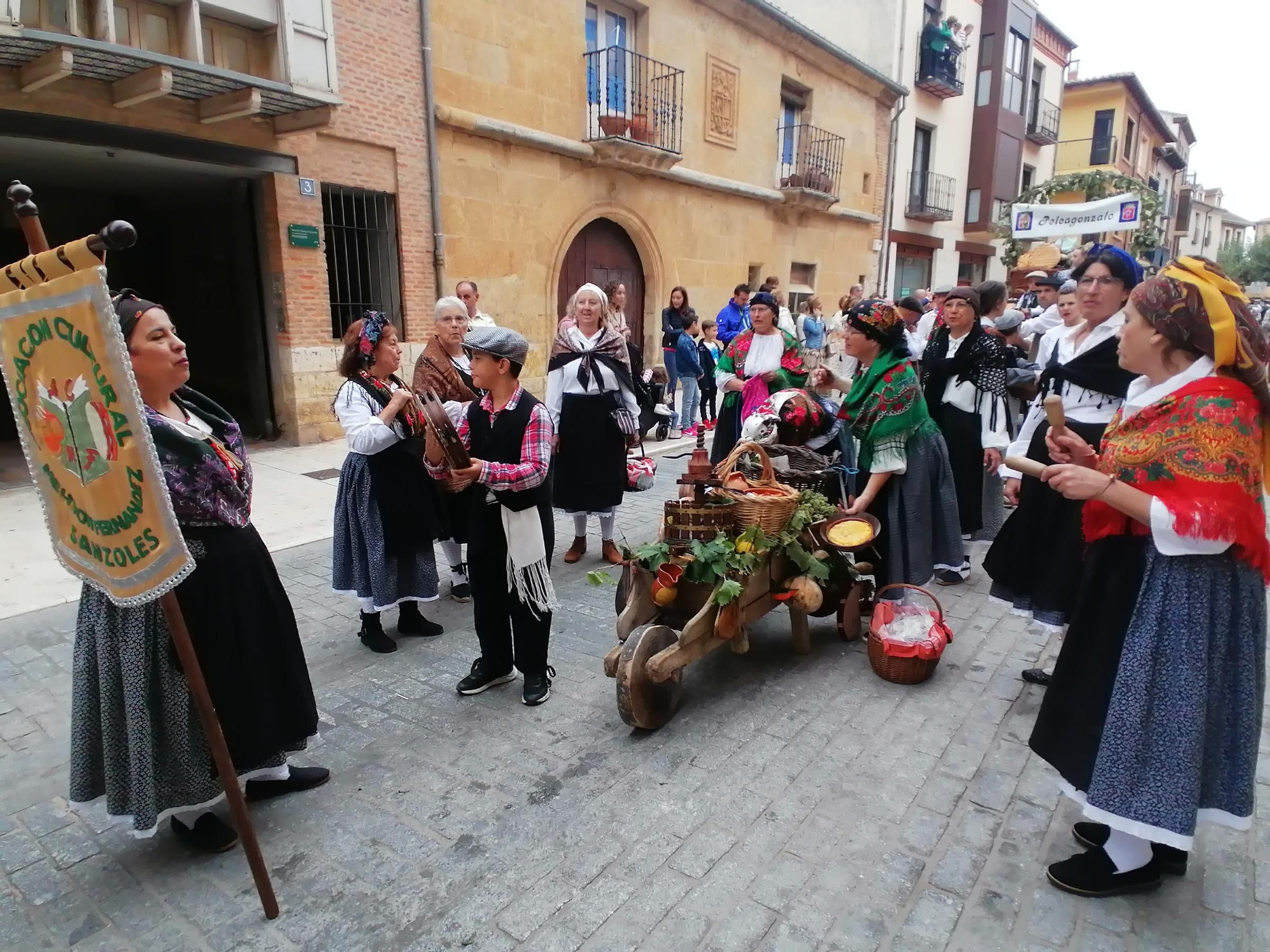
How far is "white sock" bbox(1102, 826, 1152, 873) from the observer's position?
2.33m

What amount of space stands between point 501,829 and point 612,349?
341cm

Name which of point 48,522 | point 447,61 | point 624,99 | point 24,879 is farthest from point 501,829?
point 624,99

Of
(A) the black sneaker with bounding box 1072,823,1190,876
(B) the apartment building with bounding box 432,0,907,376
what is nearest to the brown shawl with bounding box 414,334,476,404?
(A) the black sneaker with bounding box 1072,823,1190,876

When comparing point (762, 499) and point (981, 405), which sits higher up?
point (981, 405)

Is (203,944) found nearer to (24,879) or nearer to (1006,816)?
(24,879)

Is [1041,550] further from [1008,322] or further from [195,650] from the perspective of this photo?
[195,650]

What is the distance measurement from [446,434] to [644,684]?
4.21 ft

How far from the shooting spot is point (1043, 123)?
86.0 feet

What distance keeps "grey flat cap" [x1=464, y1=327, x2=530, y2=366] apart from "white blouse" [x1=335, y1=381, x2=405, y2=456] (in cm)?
85

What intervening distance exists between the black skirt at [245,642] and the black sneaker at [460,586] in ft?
6.96

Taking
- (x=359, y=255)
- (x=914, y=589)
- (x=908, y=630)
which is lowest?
(x=908, y=630)

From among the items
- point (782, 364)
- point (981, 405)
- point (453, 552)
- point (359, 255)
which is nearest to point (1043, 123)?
point (359, 255)

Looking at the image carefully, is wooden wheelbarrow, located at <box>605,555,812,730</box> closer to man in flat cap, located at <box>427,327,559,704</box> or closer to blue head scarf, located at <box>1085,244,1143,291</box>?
man in flat cap, located at <box>427,327,559,704</box>

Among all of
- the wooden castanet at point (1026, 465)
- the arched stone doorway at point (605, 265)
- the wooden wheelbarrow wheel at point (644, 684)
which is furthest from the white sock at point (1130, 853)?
the arched stone doorway at point (605, 265)
